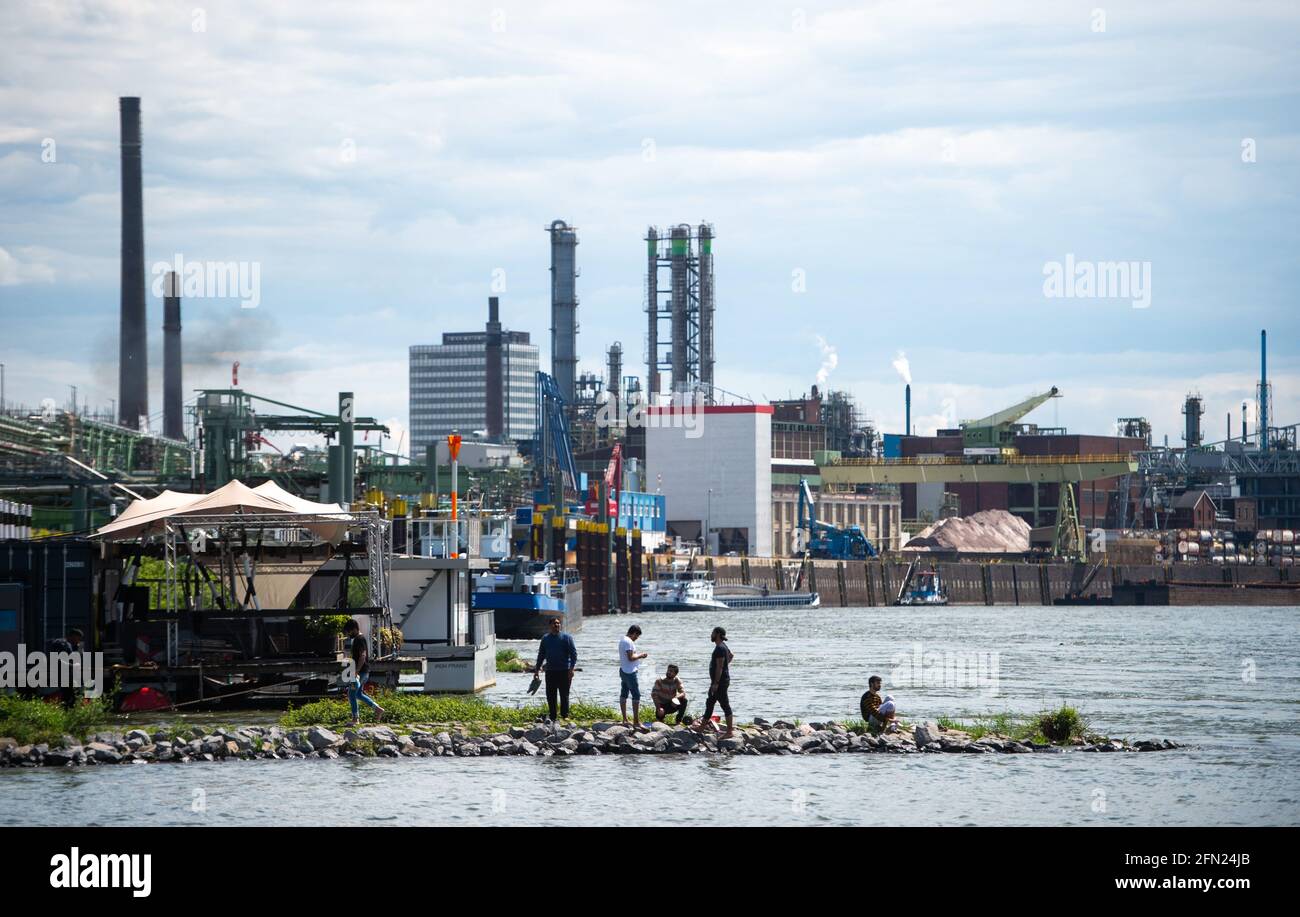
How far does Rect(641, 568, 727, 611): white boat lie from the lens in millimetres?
136375

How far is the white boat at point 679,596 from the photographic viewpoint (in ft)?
447

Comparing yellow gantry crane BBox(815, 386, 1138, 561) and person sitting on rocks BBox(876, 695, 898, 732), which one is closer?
person sitting on rocks BBox(876, 695, 898, 732)

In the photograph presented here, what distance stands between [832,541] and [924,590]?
16274mm

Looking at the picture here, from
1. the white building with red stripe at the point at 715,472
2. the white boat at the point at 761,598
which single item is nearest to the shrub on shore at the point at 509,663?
the white boat at the point at 761,598

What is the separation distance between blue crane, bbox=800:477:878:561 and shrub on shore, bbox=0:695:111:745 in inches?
5877

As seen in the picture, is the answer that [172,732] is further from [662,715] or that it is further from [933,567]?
[933,567]

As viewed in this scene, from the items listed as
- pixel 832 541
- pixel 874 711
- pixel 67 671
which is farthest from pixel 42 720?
pixel 832 541

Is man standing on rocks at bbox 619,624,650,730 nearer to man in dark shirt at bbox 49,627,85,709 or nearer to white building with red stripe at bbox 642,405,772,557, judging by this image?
man in dark shirt at bbox 49,627,85,709

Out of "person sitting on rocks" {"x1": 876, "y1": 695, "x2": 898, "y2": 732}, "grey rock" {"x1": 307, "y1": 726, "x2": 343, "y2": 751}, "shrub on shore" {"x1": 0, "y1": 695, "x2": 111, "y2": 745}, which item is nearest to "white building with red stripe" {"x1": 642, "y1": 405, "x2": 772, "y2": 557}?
"person sitting on rocks" {"x1": 876, "y1": 695, "x2": 898, "y2": 732}

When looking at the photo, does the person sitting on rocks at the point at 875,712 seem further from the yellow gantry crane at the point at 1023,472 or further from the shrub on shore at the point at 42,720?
the yellow gantry crane at the point at 1023,472

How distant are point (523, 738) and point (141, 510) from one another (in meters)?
13.6

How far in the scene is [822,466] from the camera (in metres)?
198

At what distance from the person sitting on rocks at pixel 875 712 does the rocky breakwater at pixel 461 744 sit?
0.31 meters
